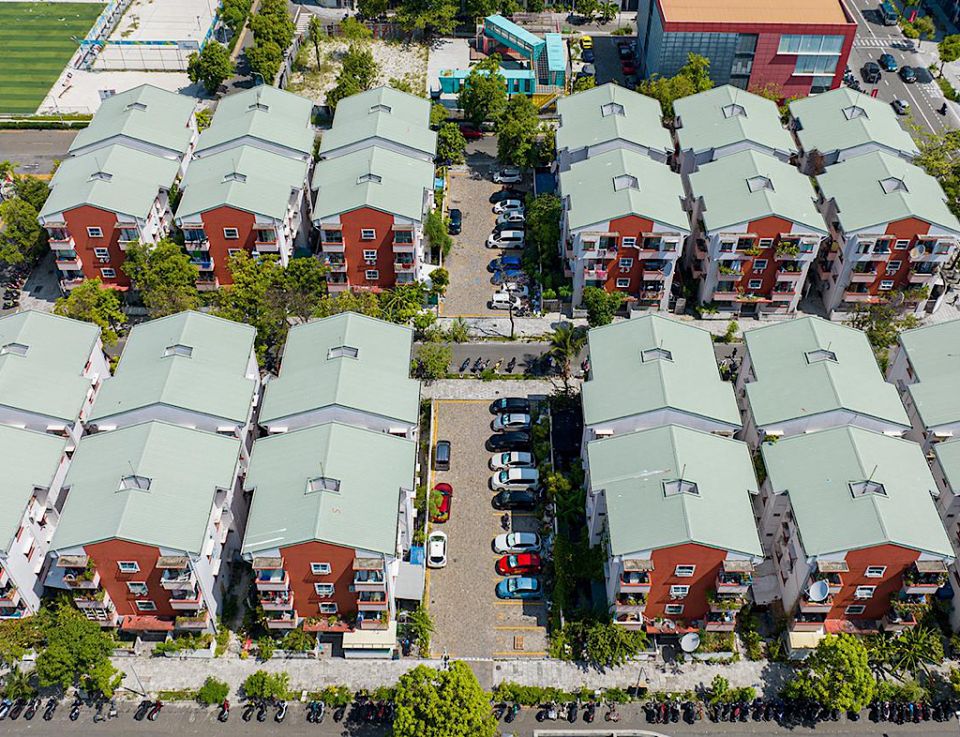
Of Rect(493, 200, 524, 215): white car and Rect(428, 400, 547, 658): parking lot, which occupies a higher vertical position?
Rect(493, 200, 524, 215): white car

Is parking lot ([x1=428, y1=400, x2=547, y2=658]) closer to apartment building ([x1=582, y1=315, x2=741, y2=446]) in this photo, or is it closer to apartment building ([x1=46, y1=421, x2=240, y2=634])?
apartment building ([x1=582, y1=315, x2=741, y2=446])

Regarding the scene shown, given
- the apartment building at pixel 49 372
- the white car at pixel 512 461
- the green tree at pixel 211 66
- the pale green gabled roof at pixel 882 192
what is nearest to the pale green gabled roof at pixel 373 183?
the apartment building at pixel 49 372

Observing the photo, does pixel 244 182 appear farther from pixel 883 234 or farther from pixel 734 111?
pixel 883 234

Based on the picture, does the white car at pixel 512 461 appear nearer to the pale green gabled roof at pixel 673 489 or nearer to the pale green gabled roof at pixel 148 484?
the pale green gabled roof at pixel 673 489

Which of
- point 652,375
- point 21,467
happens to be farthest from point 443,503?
point 21,467

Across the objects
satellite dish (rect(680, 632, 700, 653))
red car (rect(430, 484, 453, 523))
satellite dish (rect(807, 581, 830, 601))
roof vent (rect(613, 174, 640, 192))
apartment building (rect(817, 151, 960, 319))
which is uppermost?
roof vent (rect(613, 174, 640, 192))

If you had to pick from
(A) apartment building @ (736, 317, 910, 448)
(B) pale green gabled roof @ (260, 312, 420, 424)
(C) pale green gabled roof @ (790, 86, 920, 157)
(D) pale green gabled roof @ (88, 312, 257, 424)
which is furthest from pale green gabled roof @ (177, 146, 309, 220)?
(C) pale green gabled roof @ (790, 86, 920, 157)

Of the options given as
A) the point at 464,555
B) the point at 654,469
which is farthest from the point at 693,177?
the point at 464,555
